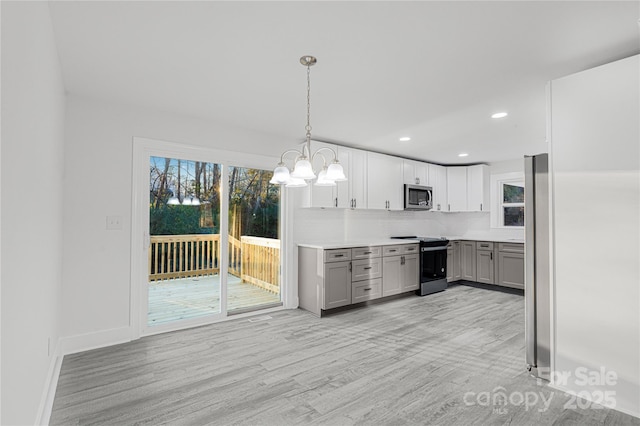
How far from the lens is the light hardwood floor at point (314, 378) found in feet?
6.77

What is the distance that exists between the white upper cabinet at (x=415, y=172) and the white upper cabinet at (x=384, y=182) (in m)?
0.14

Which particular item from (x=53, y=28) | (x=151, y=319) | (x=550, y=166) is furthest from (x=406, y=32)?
(x=151, y=319)

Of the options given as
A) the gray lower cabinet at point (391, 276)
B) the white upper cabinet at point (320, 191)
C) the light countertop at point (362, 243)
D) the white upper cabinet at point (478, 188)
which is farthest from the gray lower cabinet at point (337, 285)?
the white upper cabinet at point (478, 188)

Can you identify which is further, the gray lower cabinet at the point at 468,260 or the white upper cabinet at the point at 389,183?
the gray lower cabinet at the point at 468,260

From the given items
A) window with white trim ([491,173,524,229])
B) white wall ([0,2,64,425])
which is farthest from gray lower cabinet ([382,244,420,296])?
white wall ([0,2,64,425])

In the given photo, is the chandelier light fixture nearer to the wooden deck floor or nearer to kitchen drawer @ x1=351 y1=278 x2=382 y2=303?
the wooden deck floor

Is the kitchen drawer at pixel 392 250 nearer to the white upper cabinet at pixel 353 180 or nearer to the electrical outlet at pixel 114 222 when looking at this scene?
the white upper cabinet at pixel 353 180

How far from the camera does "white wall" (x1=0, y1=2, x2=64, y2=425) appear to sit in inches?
46.0

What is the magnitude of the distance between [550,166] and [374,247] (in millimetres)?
2663

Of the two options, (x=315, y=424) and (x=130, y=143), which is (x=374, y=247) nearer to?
(x=315, y=424)

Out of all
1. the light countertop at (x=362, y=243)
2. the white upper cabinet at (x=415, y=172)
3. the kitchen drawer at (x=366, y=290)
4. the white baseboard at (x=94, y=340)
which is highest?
the white upper cabinet at (x=415, y=172)

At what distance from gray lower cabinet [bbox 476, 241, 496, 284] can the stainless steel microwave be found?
1.18 metres

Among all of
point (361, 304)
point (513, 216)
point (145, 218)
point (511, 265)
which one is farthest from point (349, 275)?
point (513, 216)

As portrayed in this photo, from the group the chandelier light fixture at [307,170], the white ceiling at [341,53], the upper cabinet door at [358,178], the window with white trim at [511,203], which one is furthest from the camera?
the window with white trim at [511,203]
